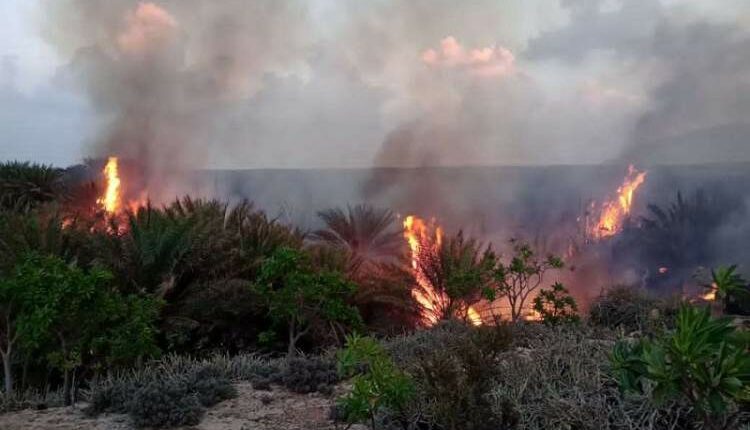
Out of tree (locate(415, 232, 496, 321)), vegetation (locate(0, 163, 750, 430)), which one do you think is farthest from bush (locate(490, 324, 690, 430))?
tree (locate(415, 232, 496, 321))

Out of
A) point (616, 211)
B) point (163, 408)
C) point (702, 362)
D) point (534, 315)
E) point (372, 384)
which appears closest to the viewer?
point (702, 362)

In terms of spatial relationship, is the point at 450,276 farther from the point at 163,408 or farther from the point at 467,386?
the point at 467,386

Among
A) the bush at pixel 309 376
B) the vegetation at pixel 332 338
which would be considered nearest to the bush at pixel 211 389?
the vegetation at pixel 332 338

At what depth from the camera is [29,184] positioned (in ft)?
73.9

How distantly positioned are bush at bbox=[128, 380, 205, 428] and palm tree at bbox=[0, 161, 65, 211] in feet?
58.3

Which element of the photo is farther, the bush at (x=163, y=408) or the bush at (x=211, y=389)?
the bush at (x=211, y=389)

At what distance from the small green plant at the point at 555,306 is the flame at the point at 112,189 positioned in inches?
628

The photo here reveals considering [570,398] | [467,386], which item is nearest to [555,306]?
[570,398]

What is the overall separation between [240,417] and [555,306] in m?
6.66

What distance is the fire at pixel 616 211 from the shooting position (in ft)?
102

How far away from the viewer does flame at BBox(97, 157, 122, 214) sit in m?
22.5

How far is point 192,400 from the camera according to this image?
19.1 ft

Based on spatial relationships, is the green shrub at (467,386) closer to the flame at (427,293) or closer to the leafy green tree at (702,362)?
the leafy green tree at (702,362)

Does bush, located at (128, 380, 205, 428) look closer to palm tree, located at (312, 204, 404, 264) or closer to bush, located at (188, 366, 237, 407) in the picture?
bush, located at (188, 366, 237, 407)
